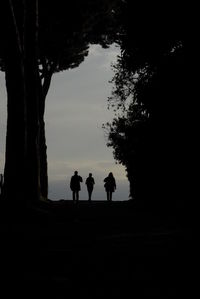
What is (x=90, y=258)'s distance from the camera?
10.3 metres

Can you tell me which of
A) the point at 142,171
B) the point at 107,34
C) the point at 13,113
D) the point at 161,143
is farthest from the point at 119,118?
the point at 13,113

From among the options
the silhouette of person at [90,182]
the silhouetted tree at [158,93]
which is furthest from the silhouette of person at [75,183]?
the silhouetted tree at [158,93]

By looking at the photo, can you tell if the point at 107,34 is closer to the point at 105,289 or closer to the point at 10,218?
the point at 10,218

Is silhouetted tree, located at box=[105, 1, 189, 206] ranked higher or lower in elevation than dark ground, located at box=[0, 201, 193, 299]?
higher

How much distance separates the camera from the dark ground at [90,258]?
7516 millimetres

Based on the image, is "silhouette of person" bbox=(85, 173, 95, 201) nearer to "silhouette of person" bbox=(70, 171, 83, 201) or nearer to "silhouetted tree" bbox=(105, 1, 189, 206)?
"silhouette of person" bbox=(70, 171, 83, 201)

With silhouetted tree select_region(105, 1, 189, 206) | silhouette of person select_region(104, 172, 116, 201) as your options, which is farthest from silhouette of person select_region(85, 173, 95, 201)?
silhouetted tree select_region(105, 1, 189, 206)

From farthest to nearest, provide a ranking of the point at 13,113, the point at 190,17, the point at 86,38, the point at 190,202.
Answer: the point at 86,38 < the point at 190,17 < the point at 190,202 < the point at 13,113

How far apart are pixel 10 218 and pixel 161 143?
790 centimetres

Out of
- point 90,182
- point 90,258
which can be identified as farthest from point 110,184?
point 90,258

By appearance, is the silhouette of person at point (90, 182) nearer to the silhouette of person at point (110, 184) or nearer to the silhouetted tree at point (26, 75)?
the silhouette of person at point (110, 184)

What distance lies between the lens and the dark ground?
7516mm

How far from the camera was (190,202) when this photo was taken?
826 inches

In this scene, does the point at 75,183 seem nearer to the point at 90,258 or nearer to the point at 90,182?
the point at 90,182
